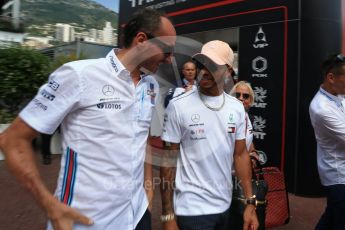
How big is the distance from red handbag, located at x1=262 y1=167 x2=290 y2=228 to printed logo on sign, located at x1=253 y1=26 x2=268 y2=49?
2.57 metres

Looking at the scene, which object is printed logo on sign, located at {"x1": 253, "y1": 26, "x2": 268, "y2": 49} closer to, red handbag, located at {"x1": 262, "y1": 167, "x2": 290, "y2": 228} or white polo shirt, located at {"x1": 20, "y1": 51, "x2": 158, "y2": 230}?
red handbag, located at {"x1": 262, "y1": 167, "x2": 290, "y2": 228}

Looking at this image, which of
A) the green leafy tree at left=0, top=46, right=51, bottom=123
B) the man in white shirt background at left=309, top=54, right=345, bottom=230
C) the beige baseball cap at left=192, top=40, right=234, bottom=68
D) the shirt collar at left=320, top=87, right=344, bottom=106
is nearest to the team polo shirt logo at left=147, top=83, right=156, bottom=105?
the beige baseball cap at left=192, top=40, right=234, bottom=68

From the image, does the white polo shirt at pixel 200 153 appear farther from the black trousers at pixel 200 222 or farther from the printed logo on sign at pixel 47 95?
the printed logo on sign at pixel 47 95

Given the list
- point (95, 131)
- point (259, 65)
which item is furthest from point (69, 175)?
point (259, 65)

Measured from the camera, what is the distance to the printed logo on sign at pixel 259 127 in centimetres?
556

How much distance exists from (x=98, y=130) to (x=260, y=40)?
4424mm

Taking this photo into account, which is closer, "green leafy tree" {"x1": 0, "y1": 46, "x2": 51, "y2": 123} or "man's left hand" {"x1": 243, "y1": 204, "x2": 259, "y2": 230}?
"man's left hand" {"x1": 243, "y1": 204, "x2": 259, "y2": 230}

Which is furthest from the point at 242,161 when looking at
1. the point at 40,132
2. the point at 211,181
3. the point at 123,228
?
the point at 40,132

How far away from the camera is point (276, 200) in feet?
11.2

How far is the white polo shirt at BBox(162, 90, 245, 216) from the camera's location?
6.95 feet

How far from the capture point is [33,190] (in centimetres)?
138

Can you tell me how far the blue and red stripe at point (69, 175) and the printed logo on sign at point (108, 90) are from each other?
0.28m

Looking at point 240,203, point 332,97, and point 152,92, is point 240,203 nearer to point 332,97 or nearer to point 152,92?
point 152,92

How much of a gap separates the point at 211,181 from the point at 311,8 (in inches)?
148
